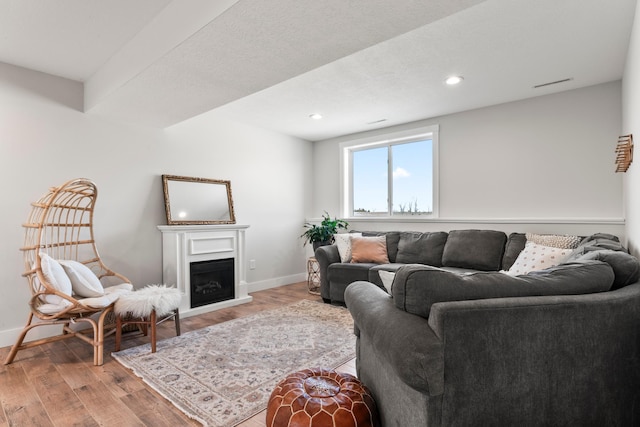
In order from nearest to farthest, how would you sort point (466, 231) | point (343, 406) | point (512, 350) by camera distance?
point (512, 350) < point (343, 406) < point (466, 231)

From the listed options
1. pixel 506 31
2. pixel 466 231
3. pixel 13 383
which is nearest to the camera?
pixel 13 383

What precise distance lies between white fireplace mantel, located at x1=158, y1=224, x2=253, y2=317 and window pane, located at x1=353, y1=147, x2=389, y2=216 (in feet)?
7.08

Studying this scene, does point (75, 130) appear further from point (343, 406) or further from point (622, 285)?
point (622, 285)

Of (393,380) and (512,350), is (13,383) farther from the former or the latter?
(512,350)

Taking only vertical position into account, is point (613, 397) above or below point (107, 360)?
above

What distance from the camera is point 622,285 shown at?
145cm

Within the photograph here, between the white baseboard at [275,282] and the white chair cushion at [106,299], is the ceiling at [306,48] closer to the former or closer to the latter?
the white chair cushion at [106,299]

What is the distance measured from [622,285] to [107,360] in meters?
3.26

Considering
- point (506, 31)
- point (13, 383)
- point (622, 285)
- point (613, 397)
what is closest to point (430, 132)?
point (506, 31)

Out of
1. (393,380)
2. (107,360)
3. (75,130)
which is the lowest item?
(107,360)

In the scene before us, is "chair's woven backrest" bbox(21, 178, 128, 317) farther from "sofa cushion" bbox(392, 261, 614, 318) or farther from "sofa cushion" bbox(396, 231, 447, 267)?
"sofa cushion" bbox(396, 231, 447, 267)

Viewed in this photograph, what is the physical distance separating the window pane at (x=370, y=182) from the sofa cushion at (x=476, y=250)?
1432mm

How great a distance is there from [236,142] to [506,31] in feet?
11.3

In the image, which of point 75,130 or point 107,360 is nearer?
point 107,360
